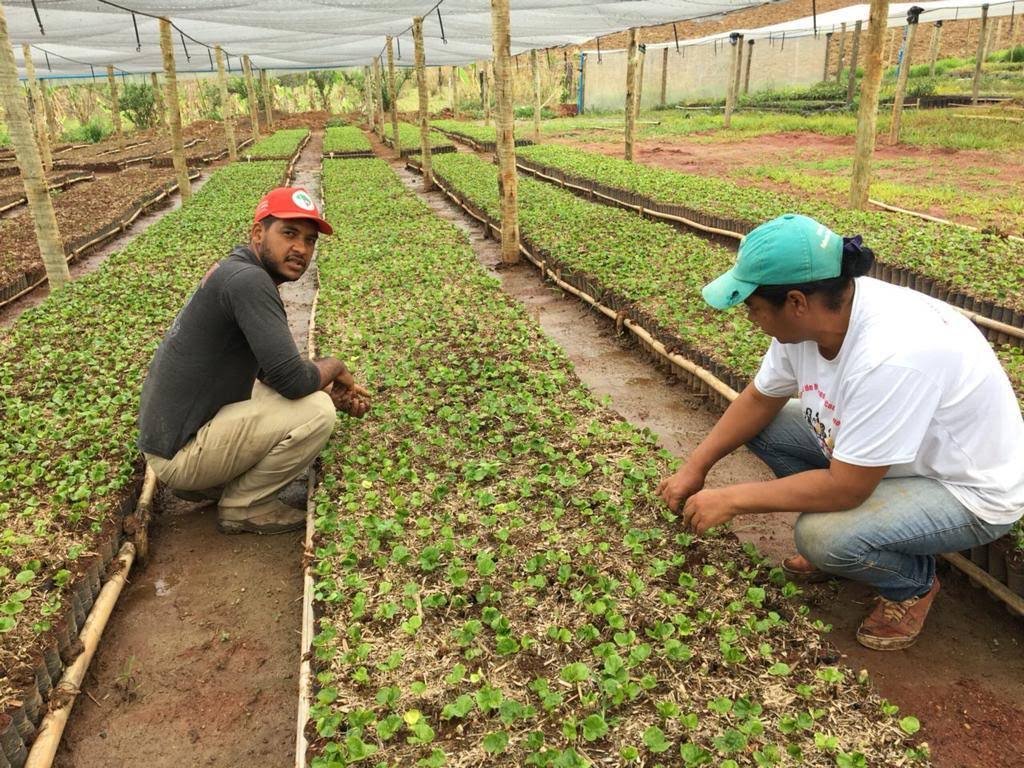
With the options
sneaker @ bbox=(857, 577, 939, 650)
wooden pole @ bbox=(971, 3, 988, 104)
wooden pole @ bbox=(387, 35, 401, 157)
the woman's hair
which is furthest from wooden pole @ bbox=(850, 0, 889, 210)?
wooden pole @ bbox=(971, 3, 988, 104)

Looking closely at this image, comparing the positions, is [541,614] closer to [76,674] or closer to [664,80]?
[76,674]

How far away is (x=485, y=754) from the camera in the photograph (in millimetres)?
2369

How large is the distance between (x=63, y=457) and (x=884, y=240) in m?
8.29

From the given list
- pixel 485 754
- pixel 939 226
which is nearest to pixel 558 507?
pixel 485 754

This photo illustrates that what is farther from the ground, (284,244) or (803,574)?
(284,244)

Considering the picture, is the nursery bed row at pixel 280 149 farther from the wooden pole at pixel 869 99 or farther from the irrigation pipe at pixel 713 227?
the wooden pole at pixel 869 99

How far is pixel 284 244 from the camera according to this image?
147 inches

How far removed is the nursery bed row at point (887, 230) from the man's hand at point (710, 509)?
4.69m

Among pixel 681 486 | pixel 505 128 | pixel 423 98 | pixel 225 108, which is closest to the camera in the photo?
pixel 681 486

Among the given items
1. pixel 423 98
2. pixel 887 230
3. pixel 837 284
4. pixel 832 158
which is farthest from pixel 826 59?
pixel 837 284

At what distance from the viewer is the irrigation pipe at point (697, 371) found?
127 inches

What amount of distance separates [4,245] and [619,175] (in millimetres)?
10565

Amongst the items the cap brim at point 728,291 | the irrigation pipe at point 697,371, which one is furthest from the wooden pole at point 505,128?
the cap brim at point 728,291

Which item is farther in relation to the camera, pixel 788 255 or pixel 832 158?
pixel 832 158
